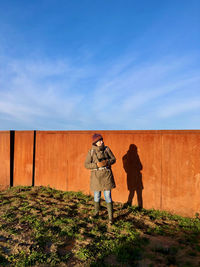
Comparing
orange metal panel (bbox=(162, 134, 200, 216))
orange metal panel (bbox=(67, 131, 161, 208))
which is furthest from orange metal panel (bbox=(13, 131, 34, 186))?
orange metal panel (bbox=(162, 134, 200, 216))

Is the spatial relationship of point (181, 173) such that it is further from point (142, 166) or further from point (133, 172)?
point (133, 172)

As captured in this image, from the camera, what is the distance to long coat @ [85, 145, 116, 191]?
443cm

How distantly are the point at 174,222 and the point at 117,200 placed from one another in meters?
1.66

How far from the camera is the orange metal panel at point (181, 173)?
4984 mm

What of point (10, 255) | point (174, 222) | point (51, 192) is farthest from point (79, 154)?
point (10, 255)

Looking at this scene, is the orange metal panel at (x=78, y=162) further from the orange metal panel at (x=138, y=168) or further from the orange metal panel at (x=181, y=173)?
the orange metal panel at (x=181, y=173)

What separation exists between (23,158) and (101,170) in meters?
4.39

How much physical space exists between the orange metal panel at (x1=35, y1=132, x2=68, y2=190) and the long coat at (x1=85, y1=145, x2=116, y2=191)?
2478 mm

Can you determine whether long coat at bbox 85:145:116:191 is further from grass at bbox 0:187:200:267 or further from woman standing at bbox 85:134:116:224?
grass at bbox 0:187:200:267

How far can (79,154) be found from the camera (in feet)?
21.7

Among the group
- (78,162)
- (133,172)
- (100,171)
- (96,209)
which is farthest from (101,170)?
(78,162)

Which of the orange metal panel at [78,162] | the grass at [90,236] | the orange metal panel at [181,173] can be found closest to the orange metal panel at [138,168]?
the orange metal panel at [181,173]

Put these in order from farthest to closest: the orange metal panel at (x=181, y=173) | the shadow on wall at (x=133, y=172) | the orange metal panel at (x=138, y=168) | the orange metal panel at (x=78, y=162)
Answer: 1. the orange metal panel at (x=78, y=162)
2. the shadow on wall at (x=133, y=172)
3. the orange metal panel at (x=138, y=168)
4. the orange metal panel at (x=181, y=173)

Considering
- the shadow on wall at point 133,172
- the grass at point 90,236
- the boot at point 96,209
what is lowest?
the grass at point 90,236
